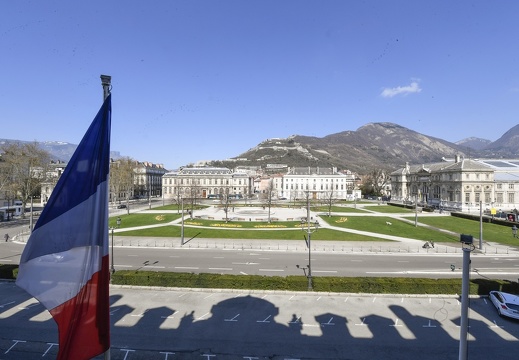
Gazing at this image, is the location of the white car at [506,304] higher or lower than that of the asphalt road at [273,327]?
higher

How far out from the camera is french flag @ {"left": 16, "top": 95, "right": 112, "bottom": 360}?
19.6ft

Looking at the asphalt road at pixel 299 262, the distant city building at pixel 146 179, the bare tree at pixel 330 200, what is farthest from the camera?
the distant city building at pixel 146 179

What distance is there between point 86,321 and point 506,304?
908 inches

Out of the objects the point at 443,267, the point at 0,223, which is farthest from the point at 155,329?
the point at 0,223

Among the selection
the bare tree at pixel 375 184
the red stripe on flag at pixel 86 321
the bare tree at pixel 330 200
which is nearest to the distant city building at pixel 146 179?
the bare tree at pixel 330 200

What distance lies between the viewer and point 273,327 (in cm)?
1736

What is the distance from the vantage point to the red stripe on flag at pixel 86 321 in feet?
19.0

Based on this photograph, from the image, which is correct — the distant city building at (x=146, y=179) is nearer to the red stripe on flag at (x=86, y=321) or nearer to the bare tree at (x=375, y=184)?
the bare tree at (x=375, y=184)

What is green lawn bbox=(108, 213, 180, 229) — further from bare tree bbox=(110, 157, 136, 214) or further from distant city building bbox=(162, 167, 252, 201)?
distant city building bbox=(162, 167, 252, 201)

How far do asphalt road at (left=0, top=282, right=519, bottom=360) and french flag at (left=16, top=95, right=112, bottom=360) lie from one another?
388 inches

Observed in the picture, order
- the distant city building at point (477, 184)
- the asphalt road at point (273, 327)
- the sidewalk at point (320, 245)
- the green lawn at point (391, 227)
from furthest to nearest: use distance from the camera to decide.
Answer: the distant city building at point (477, 184) < the green lawn at point (391, 227) < the sidewalk at point (320, 245) < the asphalt road at point (273, 327)

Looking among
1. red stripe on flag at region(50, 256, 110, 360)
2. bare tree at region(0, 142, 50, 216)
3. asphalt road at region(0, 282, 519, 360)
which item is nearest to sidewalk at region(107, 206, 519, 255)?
asphalt road at region(0, 282, 519, 360)

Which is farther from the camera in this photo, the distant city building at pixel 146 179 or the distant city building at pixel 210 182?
the distant city building at pixel 146 179

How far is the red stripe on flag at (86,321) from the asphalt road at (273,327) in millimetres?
9628
